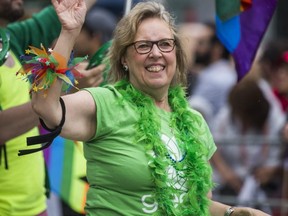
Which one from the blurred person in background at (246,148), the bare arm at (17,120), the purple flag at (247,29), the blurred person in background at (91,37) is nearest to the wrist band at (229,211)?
the bare arm at (17,120)

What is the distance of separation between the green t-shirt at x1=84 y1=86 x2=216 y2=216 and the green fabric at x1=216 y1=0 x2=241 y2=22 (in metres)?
1.67

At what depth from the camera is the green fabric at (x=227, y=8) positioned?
5711 millimetres

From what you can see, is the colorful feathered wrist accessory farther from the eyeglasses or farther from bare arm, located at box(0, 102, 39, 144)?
bare arm, located at box(0, 102, 39, 144)

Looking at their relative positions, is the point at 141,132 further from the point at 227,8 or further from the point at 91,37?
the point at 91,37

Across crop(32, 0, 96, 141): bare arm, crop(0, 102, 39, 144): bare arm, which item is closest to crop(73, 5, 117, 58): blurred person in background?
crop(0, 102, 39, 144): bare arm

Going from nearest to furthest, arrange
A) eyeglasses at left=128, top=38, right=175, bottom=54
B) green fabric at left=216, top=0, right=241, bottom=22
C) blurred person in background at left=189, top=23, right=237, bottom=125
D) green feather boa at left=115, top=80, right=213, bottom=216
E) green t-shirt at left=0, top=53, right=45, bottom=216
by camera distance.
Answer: green feather boa at left=115, top=80, right=213, bottom=216, eyeglasses at left=128, top=38, right=175, bottom=54, green t-shirt at left=0, top=53, right=45, bottom=216, green fabric at left=216, top=0, right=241, bottom=22, blurred person in background at left=189, top=23, right=237, bottom=125

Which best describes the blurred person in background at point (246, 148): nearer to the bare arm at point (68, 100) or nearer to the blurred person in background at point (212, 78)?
the blurred person in background at point (212, 78)

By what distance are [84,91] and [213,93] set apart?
5407 mm

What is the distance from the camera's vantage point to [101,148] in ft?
13.7

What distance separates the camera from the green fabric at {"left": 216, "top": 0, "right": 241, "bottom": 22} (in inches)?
225

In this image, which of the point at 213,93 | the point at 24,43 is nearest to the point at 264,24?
the point at 24,43

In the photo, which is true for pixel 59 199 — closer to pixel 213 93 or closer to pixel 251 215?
pixel 251 215

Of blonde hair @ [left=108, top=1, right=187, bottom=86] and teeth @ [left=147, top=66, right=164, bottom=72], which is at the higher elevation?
blonde hair @ [left=108, top=1, right=187, bottom=86]

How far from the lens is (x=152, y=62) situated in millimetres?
4328
